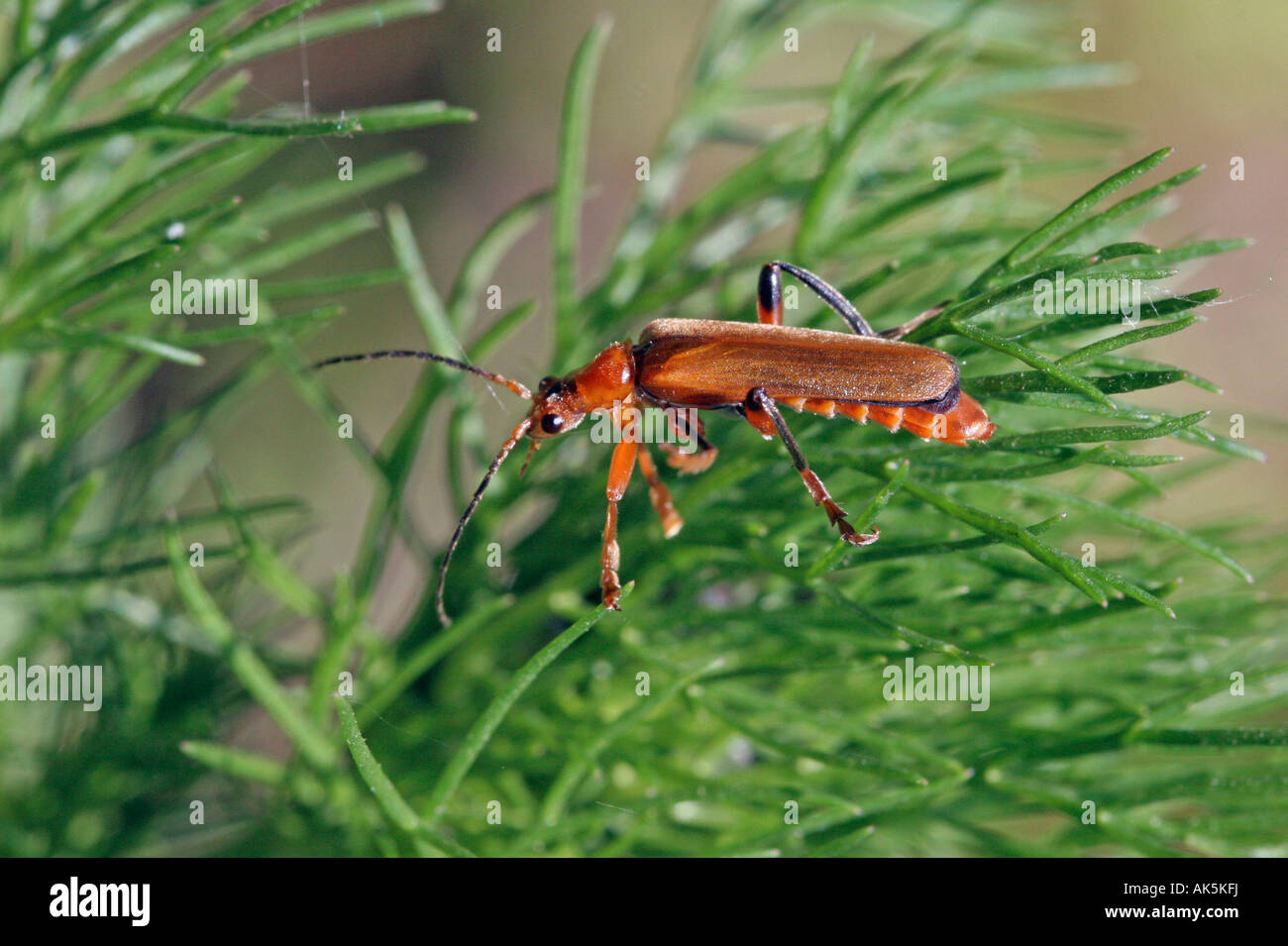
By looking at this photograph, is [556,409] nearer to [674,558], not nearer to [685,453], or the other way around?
[685,453]

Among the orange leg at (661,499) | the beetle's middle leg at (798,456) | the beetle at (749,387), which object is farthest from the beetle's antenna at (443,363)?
the beetle's middle leg at (798,456)

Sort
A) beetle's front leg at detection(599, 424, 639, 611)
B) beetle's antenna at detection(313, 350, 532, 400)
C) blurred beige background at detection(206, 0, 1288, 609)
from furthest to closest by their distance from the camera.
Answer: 1. blurred beige background at detection(206, 0, 1288, 609)
2. beetle's antenna at detection(313, 350, 532, 400)
3. beetle's front leg at detection(599, 424, 639, 611)

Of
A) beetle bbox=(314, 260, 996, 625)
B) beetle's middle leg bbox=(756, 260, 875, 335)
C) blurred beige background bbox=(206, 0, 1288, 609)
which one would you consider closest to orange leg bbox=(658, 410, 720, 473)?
beetle bbox=(314, 260, 996, 625)

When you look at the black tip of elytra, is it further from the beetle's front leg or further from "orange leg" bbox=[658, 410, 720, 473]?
the beetle's front leg

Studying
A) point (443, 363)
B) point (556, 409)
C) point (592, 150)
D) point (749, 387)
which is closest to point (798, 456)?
point (749, 387)

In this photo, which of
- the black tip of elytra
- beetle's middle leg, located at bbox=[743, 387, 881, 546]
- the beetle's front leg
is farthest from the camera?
the black tip of elytra
